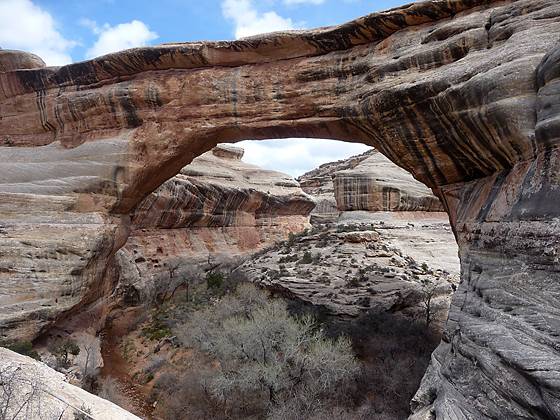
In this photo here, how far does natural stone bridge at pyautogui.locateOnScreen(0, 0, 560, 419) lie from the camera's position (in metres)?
4.78

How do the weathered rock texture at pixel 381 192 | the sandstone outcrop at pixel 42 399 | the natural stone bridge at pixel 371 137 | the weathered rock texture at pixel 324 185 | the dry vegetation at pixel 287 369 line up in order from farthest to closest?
the weathered rock texture at pixel 324 185 → the weathered rock texture at pixel 381 192 → the dry vegetation at pixel 287 369 → the natural stone bridge at pixel 371 137 → the sandstone outcrop at pixel 42 399

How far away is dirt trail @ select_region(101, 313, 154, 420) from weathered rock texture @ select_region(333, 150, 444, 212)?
1434cm

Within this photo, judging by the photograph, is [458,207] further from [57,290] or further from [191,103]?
[57,290]

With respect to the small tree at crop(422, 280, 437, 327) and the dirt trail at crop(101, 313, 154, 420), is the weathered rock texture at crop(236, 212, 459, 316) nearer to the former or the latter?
the small tree at crop(422, 280, 437, 327)

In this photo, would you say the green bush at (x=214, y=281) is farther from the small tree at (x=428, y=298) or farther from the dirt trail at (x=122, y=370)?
the small tree at (x=428, y=298)

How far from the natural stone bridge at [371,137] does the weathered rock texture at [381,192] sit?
1354 cm

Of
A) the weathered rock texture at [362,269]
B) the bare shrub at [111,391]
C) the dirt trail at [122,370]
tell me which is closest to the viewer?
the bare shrub at [111,391]

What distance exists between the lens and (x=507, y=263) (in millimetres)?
5340

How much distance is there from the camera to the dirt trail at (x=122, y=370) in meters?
10.0

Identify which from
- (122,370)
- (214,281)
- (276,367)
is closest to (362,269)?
(214,281)

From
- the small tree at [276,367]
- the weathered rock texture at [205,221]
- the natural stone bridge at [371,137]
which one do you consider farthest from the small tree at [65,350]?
the weathered rock texture at [205,221]

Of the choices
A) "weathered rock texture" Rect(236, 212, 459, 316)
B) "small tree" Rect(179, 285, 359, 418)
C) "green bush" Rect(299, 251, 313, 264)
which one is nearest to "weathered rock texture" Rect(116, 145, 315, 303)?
"weathered rock texture" Rect(236, 212, 459, 316)

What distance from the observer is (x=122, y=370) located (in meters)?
12.2

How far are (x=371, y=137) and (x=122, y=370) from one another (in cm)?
1013
